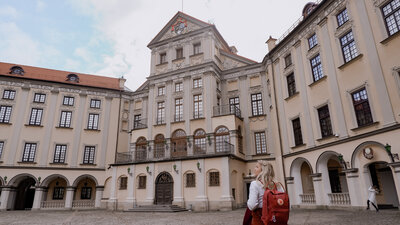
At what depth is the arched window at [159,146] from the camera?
25.3 m

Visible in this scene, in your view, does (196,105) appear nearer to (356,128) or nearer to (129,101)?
(129,101)

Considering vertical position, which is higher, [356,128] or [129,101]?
[129,101]

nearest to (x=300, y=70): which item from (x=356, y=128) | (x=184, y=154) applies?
(x=356, y=128)

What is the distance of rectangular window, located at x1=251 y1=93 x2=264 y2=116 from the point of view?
983 inches

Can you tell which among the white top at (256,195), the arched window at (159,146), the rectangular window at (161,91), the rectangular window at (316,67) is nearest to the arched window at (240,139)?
the arched window at (159,146)

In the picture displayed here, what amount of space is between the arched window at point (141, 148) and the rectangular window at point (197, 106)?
20.3 feet

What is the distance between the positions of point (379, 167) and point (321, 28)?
10204 mm

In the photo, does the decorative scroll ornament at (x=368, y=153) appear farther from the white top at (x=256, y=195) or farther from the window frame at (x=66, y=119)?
the window frame at (x=66, y=119)

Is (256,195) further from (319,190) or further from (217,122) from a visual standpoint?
(217,122)

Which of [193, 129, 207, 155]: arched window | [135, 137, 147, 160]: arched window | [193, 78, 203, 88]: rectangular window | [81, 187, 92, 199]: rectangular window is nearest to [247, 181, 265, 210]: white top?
[193, 129, 207, 155]: arched window

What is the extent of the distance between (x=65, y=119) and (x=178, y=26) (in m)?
16.8

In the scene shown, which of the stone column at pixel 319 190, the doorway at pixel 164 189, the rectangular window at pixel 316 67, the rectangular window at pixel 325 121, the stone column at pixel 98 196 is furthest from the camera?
the stone column at pixel 98 196

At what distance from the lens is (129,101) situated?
32.7m

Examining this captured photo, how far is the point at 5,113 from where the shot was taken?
28016 millimetres
